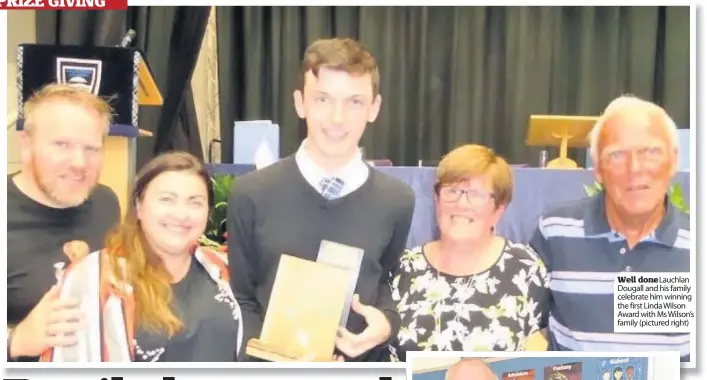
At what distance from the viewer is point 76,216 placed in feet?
5.09

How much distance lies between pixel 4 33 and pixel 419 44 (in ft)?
2.95

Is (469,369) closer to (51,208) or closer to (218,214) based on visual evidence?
(218,214)

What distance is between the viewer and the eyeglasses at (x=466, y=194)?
1.57 metres

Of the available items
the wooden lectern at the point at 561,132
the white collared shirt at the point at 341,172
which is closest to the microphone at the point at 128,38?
the white collared shirt at the point at 341,172

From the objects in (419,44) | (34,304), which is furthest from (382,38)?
(34,304)

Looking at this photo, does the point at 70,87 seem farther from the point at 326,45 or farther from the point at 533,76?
the point at 533,76

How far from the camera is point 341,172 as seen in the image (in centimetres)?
157

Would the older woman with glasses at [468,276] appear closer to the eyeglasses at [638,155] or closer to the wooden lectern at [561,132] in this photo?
the wooden lectern at [561,132]

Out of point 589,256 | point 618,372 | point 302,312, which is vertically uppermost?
point 589,256

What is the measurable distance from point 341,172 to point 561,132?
495mm

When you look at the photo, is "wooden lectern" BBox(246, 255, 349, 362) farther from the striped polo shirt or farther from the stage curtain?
the striped polo shirt

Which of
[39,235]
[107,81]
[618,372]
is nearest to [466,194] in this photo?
[618,372]

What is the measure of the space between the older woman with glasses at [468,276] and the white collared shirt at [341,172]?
168mm
